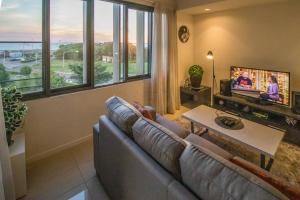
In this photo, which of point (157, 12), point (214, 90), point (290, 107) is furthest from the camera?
point (214, 90)

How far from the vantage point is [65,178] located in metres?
2.21

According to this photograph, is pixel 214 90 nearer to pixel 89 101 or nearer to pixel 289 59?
pixel 289 59

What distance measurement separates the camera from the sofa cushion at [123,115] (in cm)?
169

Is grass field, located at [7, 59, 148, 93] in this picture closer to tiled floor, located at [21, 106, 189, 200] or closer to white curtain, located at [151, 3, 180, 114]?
tiled floor, located at [21, 106, 189, 200]

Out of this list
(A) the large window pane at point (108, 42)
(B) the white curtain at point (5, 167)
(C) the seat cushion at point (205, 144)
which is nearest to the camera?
(B) the white curtain at point (5, 167)

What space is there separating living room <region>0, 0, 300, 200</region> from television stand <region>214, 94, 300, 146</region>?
0.05 feet

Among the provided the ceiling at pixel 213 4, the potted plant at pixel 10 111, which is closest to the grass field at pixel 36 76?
the potted plant at pixel 10 111

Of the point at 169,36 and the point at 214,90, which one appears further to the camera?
the point at 214,90

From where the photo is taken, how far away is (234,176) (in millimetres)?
931

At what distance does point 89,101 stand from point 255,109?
8.95 feet

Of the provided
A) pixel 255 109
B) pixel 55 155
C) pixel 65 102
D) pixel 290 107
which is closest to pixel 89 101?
pixel 65 102

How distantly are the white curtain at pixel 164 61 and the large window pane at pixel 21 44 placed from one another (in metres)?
1.98

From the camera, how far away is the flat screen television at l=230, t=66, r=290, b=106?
330 cm

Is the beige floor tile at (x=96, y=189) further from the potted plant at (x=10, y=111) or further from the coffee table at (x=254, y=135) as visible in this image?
the coffee table at (x=254, y=135)
